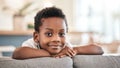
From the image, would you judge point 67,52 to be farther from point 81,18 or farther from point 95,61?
point 81,18

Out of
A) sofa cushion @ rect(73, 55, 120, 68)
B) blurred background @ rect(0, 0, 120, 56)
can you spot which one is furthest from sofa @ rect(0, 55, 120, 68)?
blurred background @ rect(0, 0, 120, 56)

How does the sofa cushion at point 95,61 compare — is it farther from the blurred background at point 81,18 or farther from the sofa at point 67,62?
the blurred background at point 81,18

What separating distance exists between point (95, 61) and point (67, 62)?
0.13 meters

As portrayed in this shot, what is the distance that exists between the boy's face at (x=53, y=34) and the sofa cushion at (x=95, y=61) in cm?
10

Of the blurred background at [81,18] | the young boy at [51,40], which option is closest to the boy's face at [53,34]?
the young boy at [51,40]

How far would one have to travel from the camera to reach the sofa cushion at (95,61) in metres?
1.17

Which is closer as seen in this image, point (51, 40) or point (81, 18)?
point (51, 40)

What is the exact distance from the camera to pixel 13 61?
42.8 inches

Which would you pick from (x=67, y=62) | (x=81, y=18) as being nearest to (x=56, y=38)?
(x=67, y=62)

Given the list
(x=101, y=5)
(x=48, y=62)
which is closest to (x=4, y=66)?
(x=48, y=62)

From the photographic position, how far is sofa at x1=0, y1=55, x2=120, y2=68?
3.55ft

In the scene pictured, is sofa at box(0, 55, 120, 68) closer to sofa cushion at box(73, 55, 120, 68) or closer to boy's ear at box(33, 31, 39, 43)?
sofa cushion at box(73, 55, 120, 68)

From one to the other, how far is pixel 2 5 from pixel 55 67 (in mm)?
4454

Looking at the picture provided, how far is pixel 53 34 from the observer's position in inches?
48.1
